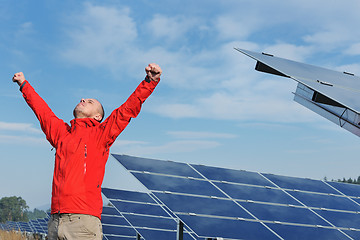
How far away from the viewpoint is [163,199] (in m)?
9.23

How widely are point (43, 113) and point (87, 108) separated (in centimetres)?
58

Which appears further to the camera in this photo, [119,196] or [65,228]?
[119,196]

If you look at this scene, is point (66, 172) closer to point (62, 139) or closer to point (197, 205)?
point (62, 139)

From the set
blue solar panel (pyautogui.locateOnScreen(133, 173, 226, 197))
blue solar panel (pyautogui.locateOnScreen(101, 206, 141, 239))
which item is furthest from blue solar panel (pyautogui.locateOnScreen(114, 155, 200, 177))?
blue solar panel (pyautogui.locateOnScreen(101, 206, 141, 239))

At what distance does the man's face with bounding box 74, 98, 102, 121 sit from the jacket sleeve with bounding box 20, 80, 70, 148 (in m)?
0.24

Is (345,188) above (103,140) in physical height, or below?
above

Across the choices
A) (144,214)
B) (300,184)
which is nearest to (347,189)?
(300,184)

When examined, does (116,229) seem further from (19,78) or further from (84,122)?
(84,122)

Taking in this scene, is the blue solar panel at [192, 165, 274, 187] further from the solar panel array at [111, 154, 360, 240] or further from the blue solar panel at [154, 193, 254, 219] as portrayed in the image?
the blue solar panel at [154, 193, 254, 219]

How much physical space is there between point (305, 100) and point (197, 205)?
2.95 metres

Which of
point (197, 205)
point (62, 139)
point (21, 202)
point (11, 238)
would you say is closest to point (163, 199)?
point (197, 205)

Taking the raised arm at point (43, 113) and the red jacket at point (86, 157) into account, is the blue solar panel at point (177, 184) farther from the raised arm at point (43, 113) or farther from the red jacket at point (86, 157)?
the red jacket at point (86, 157)

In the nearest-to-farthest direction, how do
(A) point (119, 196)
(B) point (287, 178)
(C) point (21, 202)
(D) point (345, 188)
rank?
1. (B) point (287, 178)
2. (D) point (345, 188)
3. (A) point (119, 196)
4. (C) point (21, 202)

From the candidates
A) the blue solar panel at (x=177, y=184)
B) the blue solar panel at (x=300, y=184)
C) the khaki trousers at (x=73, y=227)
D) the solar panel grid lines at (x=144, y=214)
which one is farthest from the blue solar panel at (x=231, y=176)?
the khaki trousers at (x=73, y=227)
